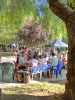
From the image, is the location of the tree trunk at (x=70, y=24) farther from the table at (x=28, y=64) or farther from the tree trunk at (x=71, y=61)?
the table at (x=28, y=64)

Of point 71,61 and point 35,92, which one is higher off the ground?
point 71,61

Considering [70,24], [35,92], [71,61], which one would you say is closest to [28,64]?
[35,92]

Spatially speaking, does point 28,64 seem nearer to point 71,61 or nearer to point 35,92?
point 35,92

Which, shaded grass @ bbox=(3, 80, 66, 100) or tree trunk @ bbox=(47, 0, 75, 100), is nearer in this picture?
tree trunk @ bbox=(47, 0, 75, 100)

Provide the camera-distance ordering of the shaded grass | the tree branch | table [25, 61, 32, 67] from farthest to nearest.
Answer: table [25, 61, 32, 67] → the shaded grass → the tree branch

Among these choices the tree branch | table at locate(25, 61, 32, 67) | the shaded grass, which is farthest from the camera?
table at locate(25, 61, 32, 67)

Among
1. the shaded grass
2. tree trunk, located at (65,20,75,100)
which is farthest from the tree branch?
the shaded grass

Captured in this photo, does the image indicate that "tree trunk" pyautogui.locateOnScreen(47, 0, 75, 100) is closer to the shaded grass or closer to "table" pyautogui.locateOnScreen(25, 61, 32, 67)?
the shaded grass

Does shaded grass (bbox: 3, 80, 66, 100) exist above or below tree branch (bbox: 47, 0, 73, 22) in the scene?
below

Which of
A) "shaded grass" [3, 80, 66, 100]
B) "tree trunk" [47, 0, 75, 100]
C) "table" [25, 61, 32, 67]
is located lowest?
"shaded grass" [3, 80, 66, 100]

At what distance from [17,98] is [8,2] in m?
3.76

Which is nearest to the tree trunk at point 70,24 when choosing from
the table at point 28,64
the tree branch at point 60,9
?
the tree branch at point 60,9

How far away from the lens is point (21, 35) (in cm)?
4253

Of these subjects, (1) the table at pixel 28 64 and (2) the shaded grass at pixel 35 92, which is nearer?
(2) the shaded grass at pixel 35 92
